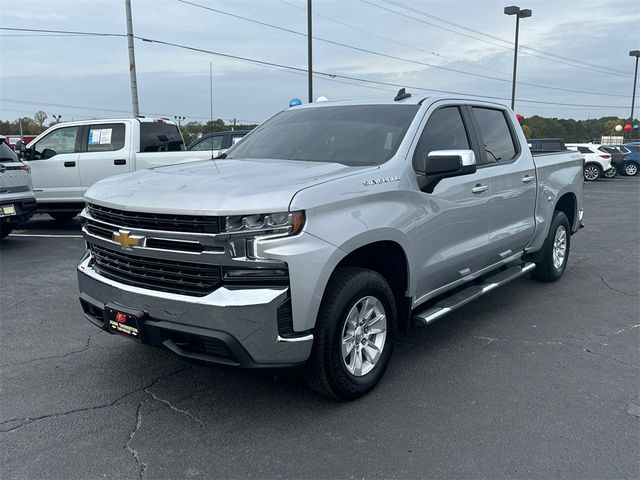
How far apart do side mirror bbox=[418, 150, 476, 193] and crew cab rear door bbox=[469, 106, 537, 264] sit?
1.03 meters

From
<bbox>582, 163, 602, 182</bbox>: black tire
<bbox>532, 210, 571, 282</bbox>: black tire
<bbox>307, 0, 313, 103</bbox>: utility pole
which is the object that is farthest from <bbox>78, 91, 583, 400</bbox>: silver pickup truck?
<bbox>582, 163, 602, 182</bbox>: black tire

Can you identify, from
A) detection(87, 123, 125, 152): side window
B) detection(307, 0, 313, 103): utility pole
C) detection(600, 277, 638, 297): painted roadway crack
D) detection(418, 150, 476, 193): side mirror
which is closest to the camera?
detection(418, 150, 476, 193): side mirror

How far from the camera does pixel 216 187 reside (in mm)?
3262

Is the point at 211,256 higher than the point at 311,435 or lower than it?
higher

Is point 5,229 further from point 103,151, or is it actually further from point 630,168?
point 630,168

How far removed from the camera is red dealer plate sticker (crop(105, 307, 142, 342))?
3273mm

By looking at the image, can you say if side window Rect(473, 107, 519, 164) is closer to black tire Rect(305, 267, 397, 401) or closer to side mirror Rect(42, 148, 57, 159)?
black tire Rect(305, 267, 397, 401)

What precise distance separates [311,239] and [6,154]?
747 centimetres

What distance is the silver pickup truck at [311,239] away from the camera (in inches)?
120

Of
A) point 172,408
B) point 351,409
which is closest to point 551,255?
point 351,409

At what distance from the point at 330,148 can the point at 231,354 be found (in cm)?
191

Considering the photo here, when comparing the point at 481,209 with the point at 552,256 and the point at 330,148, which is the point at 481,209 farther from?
the point at 552,256

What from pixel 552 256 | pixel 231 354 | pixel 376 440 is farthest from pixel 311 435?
pixel 552 256

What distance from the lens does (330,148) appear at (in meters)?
4.34
